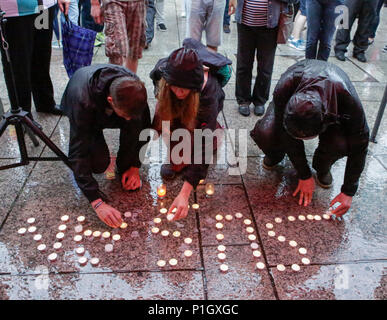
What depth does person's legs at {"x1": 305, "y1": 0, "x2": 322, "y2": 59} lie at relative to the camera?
15.3 ft

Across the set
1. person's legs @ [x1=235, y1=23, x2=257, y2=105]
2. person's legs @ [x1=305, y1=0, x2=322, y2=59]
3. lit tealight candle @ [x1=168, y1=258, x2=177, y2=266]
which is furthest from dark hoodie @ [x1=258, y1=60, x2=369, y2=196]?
person's legs @ [x1=305, y1=0, x2=322, y2=59]

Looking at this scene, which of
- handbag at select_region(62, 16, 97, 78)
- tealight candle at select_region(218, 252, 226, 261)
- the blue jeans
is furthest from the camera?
the blue jeans

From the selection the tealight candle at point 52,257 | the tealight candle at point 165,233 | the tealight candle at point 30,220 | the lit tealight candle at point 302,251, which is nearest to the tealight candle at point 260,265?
the lit tealight candle at point 302,251

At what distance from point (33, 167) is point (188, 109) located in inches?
61.1

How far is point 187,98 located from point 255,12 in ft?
5.70

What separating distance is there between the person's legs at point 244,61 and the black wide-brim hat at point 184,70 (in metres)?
1.79

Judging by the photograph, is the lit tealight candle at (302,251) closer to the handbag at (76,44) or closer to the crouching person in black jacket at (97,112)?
the crouching person in black jacket at (97,112)

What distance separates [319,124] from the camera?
7.27ft

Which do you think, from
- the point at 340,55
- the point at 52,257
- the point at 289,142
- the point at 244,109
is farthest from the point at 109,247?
the point at 340,55

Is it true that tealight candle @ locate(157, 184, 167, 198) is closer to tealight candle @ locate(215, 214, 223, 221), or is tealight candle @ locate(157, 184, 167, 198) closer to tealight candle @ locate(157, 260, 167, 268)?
tealight candle @ locate(215, 214, 223, 221)

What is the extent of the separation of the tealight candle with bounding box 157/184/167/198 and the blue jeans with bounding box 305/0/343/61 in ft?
10.1

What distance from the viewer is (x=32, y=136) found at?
337cm

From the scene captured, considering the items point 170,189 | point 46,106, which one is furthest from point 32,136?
point 170,189
